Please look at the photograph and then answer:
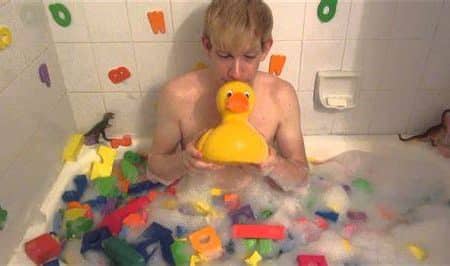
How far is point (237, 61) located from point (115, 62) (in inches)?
18.0

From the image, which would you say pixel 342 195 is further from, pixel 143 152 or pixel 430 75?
pixel 143 152

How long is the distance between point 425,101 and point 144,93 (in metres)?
0.89

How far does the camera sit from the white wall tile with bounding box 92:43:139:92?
120 centimetres

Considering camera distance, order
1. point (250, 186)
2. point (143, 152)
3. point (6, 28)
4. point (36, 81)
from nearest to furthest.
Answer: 1. point (6, 28)
2. point (36, 81)
3. point (250, 186)
4. point (143, 152)

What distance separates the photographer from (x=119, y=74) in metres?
1.25

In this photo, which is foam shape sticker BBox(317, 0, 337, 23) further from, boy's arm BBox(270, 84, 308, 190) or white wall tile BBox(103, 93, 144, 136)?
white wall tile BBox(103, 93, 144, 136)

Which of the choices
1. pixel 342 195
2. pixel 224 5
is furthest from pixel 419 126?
pixel 224 5

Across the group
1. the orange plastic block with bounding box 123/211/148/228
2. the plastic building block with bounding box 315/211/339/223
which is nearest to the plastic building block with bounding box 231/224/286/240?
the plastic building block with bounding box 315/211/339/223

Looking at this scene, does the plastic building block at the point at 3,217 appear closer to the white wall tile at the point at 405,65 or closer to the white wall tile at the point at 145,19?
the white wall tile at the point at 145,19

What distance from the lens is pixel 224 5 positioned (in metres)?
0.95

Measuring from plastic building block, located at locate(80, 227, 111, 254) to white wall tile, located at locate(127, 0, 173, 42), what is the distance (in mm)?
545

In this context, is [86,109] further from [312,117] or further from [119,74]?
[312,117]

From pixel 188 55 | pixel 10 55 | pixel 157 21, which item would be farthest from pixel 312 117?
pixel 10 55

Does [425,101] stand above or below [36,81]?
below
